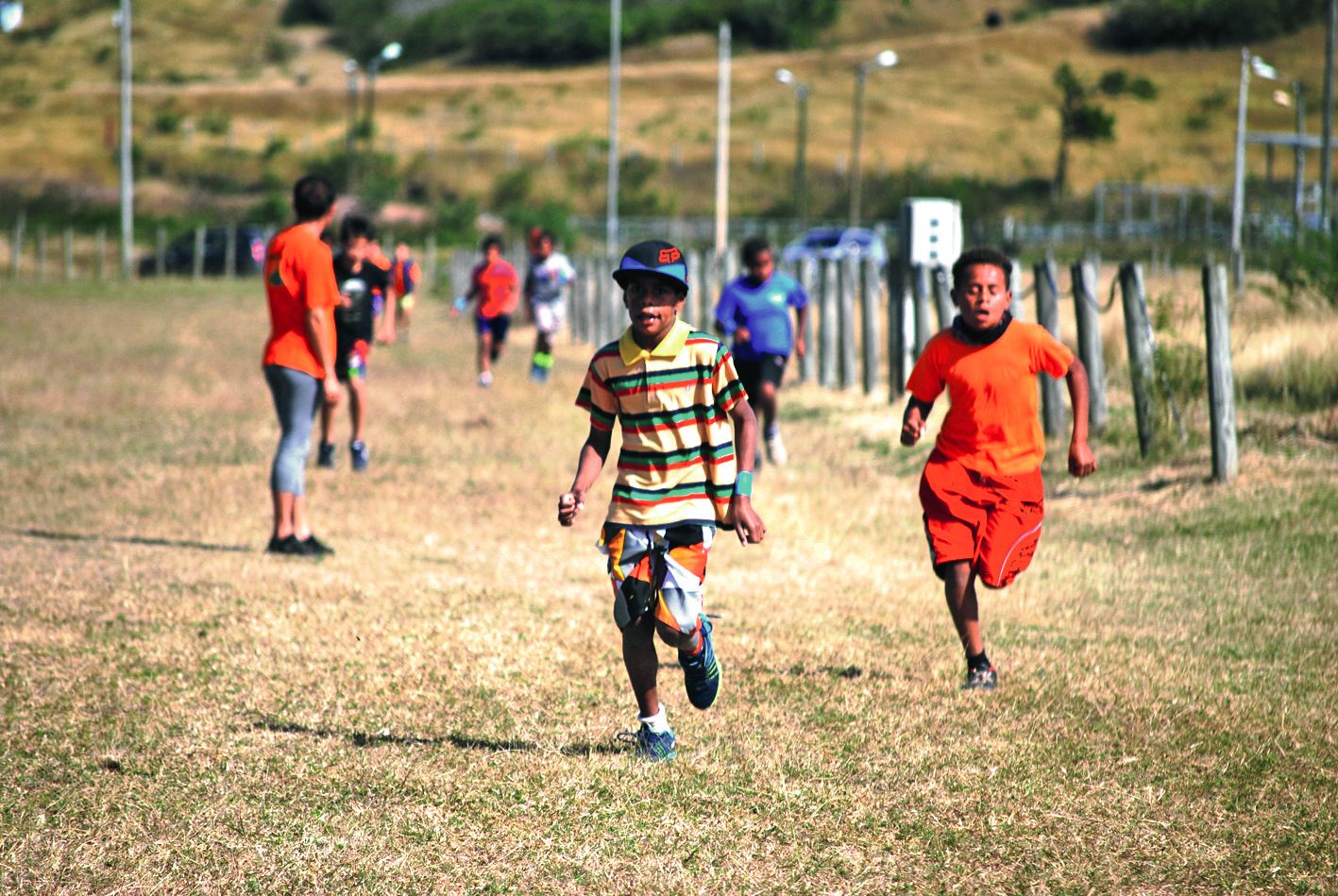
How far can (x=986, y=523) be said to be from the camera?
6301 mm

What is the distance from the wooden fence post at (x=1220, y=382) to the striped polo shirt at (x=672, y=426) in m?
6.31

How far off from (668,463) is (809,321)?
15934mm

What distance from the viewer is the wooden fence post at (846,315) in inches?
722

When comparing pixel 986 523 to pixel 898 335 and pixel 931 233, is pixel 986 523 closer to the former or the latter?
pixel 931 233

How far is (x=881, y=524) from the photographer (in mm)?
10797

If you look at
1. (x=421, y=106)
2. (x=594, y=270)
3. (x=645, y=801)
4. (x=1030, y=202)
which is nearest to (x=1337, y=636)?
(x=645, y=801)

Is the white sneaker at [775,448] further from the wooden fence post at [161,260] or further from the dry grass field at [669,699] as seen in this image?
the wooden fence post at [161,260]

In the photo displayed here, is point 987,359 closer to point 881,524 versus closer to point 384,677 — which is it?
point 384,677

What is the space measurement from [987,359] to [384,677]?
2625 millimetres

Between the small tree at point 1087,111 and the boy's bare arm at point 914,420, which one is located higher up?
the small tree at point 1087,111

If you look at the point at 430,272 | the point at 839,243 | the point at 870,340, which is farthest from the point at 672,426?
the point at 430,272

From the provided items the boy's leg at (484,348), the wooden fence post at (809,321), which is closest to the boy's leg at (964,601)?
the wooden fence post at (809,321)

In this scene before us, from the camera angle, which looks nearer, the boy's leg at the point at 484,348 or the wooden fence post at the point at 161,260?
the boy's leg at the point at 484,348

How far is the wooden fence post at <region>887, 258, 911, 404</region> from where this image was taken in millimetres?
16453
